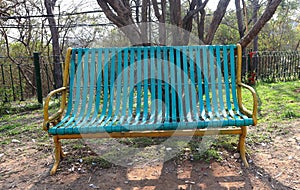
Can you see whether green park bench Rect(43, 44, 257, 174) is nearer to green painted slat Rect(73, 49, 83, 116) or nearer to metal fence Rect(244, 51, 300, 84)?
green painted slat Rect(73, 49, 83, 116)

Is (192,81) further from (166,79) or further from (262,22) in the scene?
(262,22)

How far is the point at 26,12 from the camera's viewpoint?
33.0 ft

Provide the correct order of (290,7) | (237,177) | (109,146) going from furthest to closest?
(290,7), (109,146), (237,177)

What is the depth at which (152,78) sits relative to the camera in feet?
8.98

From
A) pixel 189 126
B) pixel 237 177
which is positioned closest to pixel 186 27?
pixel 189 126

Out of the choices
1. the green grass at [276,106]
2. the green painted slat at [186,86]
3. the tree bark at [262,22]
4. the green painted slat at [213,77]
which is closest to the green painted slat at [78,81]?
the green painted slat at [186,86]

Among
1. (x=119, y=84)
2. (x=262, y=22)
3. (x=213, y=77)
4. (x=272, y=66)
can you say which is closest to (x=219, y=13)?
(x=262, y=22)

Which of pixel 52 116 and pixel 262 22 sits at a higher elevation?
pixel 262 22

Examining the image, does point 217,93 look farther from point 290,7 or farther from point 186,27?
point 290,7

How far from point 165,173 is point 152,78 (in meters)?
0.93

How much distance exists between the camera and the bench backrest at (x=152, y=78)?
2650 mm

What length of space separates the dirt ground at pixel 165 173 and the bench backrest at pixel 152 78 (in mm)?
495

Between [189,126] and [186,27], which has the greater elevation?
[186,27]

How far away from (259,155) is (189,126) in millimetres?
868
